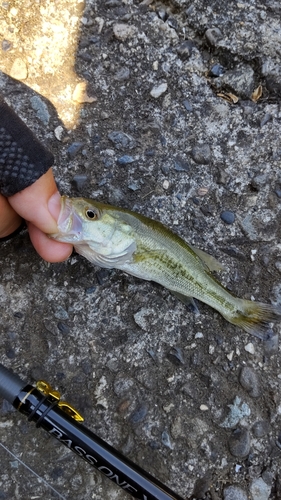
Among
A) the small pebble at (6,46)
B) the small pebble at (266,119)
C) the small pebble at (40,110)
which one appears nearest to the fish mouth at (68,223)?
the small pebble at (40,110)

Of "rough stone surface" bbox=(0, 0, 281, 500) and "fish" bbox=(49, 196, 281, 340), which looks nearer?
"fish" bbox=(49, 196, 281, 340)

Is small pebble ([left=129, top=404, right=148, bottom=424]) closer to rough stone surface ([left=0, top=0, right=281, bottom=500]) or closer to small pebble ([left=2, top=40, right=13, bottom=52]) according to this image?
rough stone surface ([left=0, top=0, right=281, bottom=500])

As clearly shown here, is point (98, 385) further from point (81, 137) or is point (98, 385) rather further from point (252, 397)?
point (81, 137)

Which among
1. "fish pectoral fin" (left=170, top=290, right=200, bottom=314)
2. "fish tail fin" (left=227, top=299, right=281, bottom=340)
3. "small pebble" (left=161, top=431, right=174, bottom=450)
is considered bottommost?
"small pebble" (left=161, top=431, right=174, bottom=450)

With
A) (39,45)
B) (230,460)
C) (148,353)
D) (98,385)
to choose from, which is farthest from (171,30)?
(230,460)

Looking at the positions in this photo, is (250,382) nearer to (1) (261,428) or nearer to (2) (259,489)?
(1) (261,428)

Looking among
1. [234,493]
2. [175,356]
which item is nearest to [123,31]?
[175,356]

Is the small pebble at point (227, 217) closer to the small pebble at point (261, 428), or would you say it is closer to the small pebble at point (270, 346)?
the small pebble at point (270, 346)

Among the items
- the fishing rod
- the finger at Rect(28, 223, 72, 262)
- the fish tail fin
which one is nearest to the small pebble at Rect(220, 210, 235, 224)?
the fish tail fin
